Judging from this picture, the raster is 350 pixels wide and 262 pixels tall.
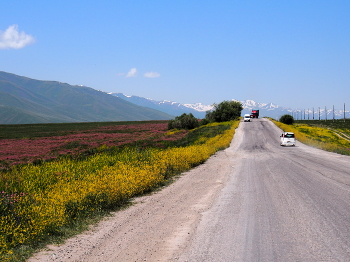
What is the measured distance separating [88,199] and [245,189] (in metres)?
6.63

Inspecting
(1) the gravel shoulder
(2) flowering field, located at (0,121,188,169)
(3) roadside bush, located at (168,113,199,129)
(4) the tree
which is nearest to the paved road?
(1) the gravel shoulder

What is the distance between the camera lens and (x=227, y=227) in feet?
28.8

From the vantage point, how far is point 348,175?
17.7 m

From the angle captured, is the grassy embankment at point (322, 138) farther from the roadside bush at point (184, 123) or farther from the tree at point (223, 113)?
the roadside bush at point (184, 123)

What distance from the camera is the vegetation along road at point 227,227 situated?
7.03 metres

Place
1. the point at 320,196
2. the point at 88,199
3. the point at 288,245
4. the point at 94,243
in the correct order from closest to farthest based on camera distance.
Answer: the point at 288,245
the point at 94,243
the point at 88,199
the point at 320,196

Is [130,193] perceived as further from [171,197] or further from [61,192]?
[61,192]

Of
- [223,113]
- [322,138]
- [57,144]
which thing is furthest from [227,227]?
[223,113]

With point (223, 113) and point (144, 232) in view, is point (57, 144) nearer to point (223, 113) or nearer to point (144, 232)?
point (144, 232)

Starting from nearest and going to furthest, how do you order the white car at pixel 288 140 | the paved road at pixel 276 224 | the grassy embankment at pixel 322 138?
the paved road at pixel 276 224
the grassy embankment at pixel 322 138
the white car at pixel 288 140

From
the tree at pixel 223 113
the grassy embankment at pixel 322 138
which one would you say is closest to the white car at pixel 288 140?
the grassy embankment at pixel 322 138

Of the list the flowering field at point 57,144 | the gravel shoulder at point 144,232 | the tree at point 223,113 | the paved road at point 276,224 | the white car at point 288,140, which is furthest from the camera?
the tree at point 223,113

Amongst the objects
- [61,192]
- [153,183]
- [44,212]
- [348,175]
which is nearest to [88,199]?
[61,192]

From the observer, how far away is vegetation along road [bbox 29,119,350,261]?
23.1ft
